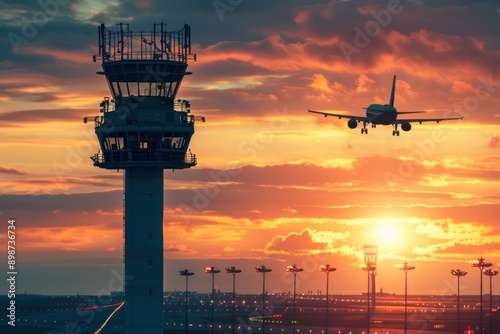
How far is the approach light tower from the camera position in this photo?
122812 mm

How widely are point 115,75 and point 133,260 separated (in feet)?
69.4

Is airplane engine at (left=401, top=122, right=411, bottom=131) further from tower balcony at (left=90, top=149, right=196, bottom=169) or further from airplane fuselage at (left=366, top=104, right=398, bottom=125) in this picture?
tower balcony at (left=90, top=149, right=196, bottom=169)

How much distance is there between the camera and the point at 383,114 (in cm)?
15012

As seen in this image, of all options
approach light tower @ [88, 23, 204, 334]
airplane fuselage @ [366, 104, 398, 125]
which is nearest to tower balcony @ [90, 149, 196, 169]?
approach light tower @ [88, 23, 204, 334]

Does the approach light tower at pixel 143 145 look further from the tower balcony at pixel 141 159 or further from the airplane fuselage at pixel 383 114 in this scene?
the airplane fuselage at pixel 383 114

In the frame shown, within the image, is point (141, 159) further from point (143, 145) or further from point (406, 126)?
point (406, 126)

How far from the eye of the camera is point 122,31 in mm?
124312

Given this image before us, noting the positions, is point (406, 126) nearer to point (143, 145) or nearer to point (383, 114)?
point (383, 114)

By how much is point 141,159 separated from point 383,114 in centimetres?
4130

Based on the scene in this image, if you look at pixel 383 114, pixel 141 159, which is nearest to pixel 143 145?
pixel 141 159

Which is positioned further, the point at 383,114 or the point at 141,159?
the point at 383,114

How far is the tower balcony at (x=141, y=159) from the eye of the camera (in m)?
123

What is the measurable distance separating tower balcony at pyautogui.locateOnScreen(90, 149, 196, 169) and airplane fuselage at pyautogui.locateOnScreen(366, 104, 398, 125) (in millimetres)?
35948

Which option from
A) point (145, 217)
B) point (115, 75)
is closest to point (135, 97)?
point (115, 75)
